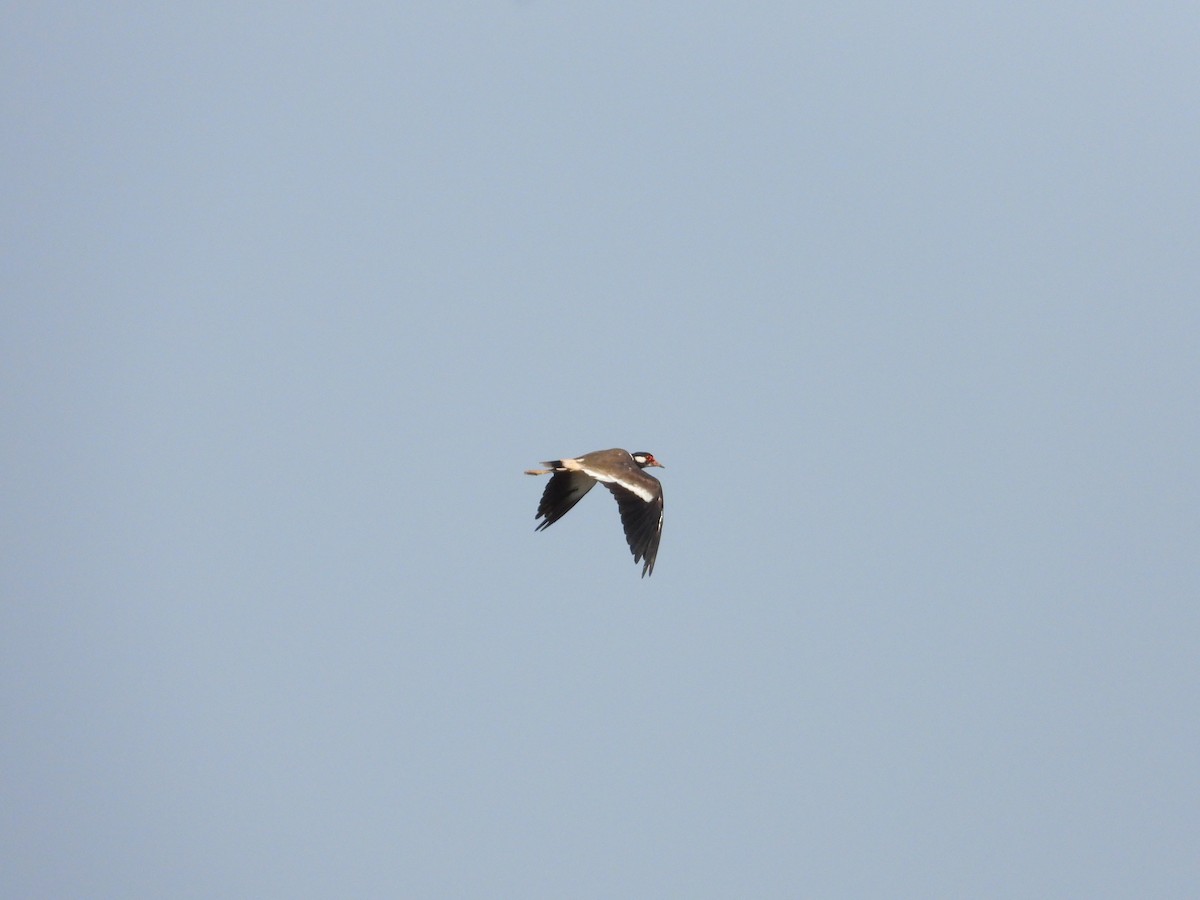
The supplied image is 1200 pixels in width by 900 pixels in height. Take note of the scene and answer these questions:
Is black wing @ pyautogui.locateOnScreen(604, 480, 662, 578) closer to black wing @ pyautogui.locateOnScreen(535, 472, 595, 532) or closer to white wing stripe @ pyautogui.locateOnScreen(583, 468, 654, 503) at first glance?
white wing stripe @ pyautogui.locateOnScreen(583, 468, 654, 503)

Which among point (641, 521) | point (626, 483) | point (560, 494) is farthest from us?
point (560, 494)

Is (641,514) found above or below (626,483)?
below

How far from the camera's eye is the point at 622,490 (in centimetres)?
3769

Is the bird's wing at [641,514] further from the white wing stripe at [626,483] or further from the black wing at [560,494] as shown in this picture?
the black wing at [560,494]

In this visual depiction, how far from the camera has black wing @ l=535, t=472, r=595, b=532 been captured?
129 ft

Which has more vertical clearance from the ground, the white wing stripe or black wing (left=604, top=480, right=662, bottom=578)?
the white wing stripe

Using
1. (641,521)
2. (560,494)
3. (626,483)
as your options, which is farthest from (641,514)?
(560,494)

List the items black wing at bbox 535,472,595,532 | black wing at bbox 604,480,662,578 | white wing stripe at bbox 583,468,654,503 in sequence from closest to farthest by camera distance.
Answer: black wing at bbox 604,480,662,578, white wing stripe at bbox 583,468,654,503, black wing at bbox 535,472,595,532

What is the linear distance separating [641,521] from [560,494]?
2.77 meters

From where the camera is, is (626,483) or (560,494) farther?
(560,494)

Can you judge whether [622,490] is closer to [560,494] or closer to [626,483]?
[626,483]

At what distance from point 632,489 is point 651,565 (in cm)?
159

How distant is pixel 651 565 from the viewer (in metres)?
37.3

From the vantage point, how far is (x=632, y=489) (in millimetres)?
37656
